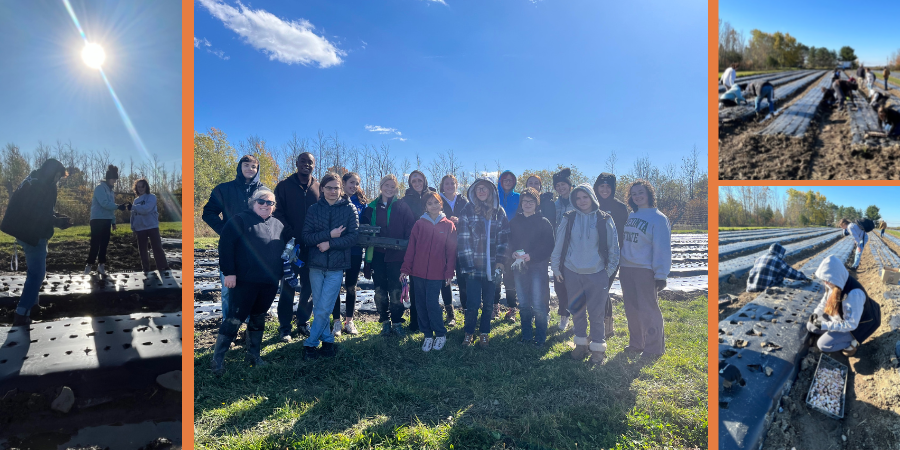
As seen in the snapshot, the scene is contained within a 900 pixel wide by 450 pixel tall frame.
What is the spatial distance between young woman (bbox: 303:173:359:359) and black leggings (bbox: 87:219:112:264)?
160 centimetres

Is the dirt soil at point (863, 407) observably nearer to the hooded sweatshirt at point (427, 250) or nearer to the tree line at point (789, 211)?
the tree line at point (789, 211)

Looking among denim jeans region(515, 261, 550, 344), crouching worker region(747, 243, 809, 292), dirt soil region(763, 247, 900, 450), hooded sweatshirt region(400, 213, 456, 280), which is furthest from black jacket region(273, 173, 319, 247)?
dirt soil region(763, 247, 900, 450)

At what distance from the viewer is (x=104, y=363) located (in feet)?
11.1

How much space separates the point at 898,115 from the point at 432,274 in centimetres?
388

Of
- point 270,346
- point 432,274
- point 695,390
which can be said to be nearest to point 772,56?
point 695,390

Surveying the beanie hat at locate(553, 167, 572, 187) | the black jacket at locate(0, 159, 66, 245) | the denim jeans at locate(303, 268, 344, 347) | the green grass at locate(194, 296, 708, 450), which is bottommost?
the green grass at locate(194, 296, 708, 450)

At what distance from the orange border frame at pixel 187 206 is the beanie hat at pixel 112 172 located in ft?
3.87

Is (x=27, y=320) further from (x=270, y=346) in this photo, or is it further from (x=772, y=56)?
(x=772, y=56)

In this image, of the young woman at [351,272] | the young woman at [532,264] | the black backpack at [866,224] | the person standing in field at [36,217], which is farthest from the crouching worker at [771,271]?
the person standing in field at [36,217]

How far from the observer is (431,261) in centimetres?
435

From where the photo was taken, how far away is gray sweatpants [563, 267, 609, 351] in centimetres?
412

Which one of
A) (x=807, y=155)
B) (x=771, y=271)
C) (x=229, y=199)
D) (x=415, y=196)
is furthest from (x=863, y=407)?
(x=229, y=199)

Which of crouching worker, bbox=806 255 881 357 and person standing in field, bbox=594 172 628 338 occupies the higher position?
person standing in field, bbox=594 172 628 338

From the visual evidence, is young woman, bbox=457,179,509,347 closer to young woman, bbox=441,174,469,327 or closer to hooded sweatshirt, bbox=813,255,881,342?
young woman, bbox=441,174,469,327
